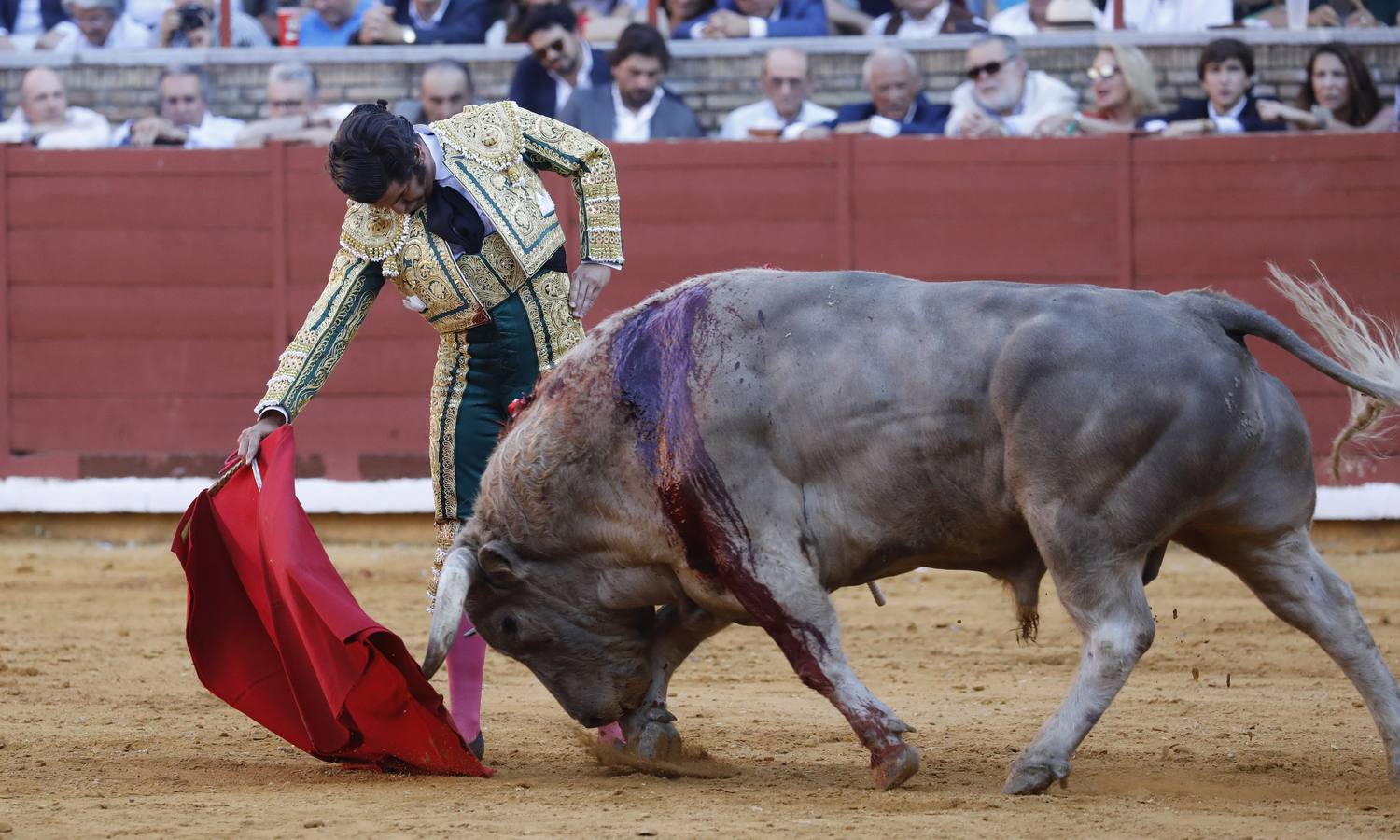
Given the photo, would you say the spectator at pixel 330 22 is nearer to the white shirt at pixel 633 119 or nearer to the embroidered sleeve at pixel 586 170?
the white shirt at pixel 633 119

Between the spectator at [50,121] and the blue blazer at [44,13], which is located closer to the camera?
the spectator at [50,121]

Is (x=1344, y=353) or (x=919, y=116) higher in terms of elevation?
(x=1344, y=353)

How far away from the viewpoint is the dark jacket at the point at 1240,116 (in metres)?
7.25

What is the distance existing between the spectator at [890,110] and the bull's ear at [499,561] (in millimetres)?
4284

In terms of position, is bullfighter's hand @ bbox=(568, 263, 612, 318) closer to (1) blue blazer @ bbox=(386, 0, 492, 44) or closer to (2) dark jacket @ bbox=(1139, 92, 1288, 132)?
(2) dark jacket @ bbox=(1139, 92, 1288, 132)

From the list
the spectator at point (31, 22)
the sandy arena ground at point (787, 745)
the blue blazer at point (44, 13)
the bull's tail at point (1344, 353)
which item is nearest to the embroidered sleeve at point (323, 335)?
the sandy arena ground at point (787, 745)

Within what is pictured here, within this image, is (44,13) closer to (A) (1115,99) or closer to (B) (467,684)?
(A) (1115,99)

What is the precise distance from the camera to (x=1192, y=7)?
25.8 feet

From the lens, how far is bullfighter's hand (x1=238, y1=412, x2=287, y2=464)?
11.8ft

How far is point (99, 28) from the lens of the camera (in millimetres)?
8867

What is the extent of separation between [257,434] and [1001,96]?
4.56 m

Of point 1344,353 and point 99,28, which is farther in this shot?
point 99,28

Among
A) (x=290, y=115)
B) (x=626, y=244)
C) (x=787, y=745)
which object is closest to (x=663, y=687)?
(x=787, y=745)

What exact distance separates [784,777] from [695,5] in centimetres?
553
